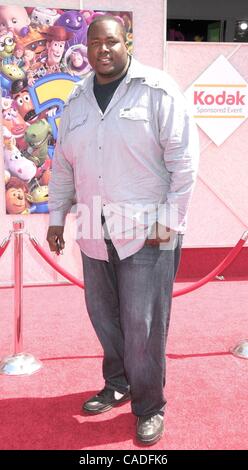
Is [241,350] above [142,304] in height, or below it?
below

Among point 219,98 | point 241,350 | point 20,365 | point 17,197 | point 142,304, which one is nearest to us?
point 142,304

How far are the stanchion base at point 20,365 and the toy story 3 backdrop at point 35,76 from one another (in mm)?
2074

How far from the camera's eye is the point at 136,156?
2.28 metres

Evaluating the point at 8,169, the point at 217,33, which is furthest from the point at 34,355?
the point at 217,33

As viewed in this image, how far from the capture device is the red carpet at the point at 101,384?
254cm

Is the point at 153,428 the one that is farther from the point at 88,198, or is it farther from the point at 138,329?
the point at 88,198

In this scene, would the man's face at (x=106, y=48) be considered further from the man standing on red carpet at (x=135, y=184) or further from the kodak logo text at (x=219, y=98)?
the kodak logo text at (x=219, y=98)

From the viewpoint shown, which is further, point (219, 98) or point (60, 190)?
point (219, 98)

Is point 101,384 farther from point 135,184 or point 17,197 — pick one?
point 17,197

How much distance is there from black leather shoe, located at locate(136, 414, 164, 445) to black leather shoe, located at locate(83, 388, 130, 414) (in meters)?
0.30

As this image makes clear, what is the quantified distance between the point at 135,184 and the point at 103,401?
1.20m

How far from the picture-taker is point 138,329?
7.77 feet

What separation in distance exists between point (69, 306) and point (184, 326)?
42.7 inches

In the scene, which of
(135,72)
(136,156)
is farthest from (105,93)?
(136,156)
